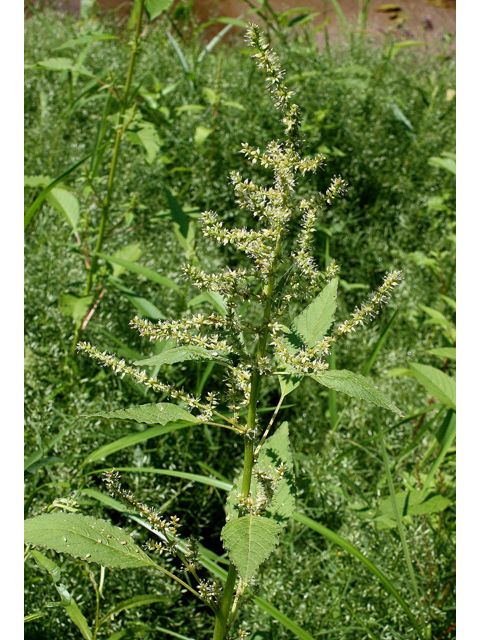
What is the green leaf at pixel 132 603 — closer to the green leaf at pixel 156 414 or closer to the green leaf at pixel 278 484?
the green leaf at pixel 278 484

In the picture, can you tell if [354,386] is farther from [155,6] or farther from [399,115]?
[399,115]

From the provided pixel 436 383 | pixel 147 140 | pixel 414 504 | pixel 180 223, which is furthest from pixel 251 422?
pixel 147 140

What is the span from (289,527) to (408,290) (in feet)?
A: 5.20

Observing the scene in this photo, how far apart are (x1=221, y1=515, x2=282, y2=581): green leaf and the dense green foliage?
52 centimetres

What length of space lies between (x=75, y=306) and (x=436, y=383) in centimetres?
118

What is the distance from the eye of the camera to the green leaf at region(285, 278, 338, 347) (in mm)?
1011

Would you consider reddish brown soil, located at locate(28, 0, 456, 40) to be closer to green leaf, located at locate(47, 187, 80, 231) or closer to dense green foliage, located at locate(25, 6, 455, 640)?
dense green foliage, located at locate(25, 6, 455, 640)

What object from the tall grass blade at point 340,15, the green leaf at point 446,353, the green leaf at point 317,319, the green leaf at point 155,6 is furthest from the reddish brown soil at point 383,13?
the green leaf at point 317,319

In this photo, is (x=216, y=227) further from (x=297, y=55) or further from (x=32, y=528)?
(x=297, y=55)

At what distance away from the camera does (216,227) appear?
91 centimetres

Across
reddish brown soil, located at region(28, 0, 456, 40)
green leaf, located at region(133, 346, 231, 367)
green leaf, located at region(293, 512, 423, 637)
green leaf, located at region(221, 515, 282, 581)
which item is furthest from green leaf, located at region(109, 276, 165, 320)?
reddish brown soil, located at region(28, 0, 456, 40)

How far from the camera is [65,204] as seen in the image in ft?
6.93

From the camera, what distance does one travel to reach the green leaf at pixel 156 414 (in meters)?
0.86

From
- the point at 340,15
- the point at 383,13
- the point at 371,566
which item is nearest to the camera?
the point at 371,566
